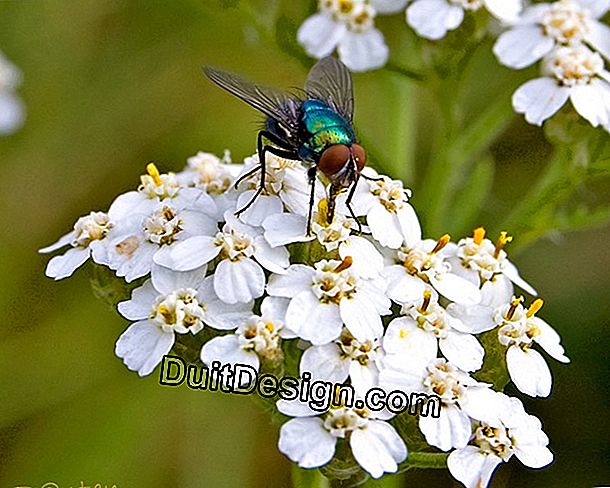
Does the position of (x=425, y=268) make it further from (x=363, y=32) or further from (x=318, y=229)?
(x=363, y=32)

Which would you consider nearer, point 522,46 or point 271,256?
point 271,256

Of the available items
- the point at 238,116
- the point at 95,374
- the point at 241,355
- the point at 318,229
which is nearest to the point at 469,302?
the point at 318,229

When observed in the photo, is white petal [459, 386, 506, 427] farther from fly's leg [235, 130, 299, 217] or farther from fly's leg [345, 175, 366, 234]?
fly's leg [235, 130, 299, 217]

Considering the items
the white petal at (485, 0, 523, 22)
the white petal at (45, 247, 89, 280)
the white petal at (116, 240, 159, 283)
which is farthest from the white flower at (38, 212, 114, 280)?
the white petal at (485, 0, 523, 22)

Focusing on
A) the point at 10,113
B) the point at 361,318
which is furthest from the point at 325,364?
the point at 10,113

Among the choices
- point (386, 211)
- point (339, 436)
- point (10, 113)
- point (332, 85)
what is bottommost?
point (10, 113)

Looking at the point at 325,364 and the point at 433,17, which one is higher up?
the point at 433,17

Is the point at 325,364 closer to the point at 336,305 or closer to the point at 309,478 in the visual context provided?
the point at 336,305
